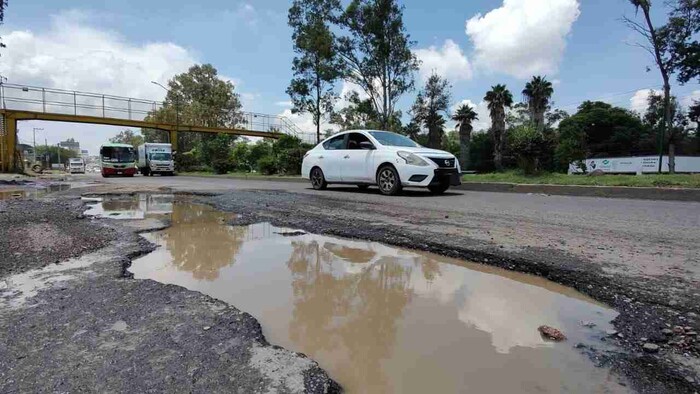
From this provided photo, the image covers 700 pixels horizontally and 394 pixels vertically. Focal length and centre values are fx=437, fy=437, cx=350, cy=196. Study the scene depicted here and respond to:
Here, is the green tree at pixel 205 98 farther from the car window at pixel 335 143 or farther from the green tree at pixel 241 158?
the car window at pixel 335 143

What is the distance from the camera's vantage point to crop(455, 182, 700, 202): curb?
879cm

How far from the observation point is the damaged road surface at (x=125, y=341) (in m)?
1.77

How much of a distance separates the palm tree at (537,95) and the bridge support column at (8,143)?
43.7 m

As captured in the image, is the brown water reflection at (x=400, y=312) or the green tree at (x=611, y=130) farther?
the green tree at (x=611, y=130)

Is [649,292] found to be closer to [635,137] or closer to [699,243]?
[699,243]

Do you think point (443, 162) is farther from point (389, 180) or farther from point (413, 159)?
point (389, 180)

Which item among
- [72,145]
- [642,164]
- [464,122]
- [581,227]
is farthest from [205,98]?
[72,145]

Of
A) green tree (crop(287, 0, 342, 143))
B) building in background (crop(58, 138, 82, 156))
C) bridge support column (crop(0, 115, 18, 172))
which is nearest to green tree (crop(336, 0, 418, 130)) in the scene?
green tree (crop(287, 0, 342, 143))

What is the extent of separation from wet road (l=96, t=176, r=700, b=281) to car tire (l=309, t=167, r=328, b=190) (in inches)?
138

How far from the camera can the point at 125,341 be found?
216cm

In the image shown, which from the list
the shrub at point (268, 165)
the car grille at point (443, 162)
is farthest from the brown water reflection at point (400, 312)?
the shrub at point (268, 165)

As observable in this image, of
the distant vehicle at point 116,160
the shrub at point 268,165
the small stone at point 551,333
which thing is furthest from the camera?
the distant vehicle at point 116,160

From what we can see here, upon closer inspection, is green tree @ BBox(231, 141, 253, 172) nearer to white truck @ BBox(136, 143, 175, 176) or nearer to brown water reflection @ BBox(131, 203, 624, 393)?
white truck @ BBox(136, 143, 175, 176)

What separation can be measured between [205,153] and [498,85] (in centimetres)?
2840
